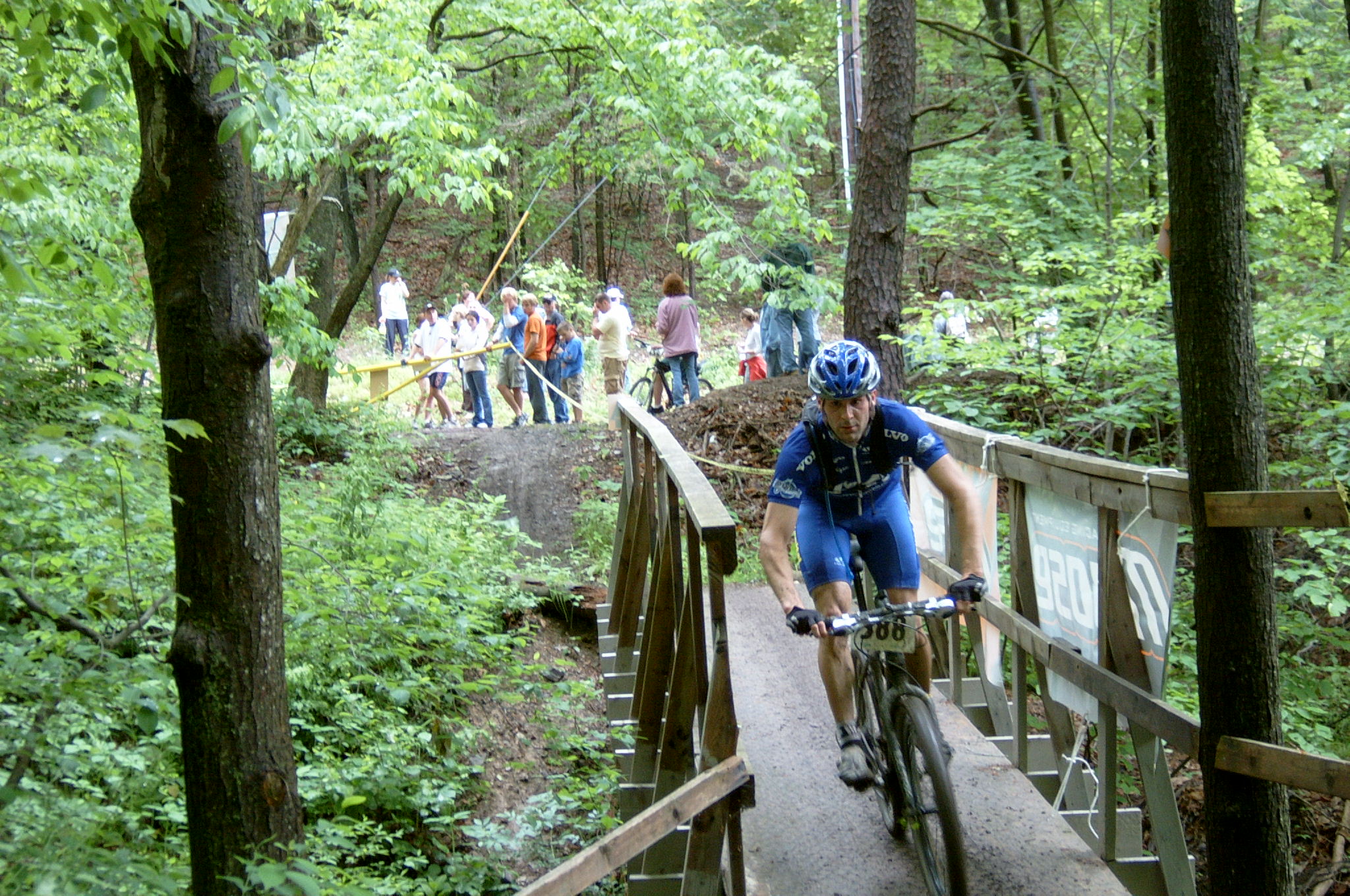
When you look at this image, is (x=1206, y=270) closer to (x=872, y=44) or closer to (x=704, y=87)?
(x=872, y=44)

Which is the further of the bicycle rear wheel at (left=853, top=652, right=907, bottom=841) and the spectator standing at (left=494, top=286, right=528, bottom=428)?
the spectator standing at (left=494, top=286, right=528, bottom=428)

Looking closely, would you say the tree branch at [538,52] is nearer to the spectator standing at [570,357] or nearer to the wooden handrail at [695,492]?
the spectator standing at [570,357]

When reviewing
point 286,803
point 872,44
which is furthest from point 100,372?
point 872,44

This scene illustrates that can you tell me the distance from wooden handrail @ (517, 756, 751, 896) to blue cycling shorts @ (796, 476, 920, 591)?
3.21ft

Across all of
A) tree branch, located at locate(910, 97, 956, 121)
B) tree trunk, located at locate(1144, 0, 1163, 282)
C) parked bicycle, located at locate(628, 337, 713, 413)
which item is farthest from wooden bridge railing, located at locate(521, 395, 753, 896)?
parked bicycle, located at locate(628, 337, 713, 413)

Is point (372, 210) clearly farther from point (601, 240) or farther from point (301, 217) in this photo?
point (301, 217)

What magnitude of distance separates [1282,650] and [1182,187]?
5.55 meters

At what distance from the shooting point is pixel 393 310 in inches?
821

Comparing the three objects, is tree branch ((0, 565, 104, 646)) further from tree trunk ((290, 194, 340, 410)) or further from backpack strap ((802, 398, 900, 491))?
tree trunk ((290, 194, 340, 410))

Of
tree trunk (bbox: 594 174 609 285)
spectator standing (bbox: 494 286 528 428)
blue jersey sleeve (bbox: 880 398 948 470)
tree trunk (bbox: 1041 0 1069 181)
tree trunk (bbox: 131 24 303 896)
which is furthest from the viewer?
tree trunk (bbox: 594 174 609 285)

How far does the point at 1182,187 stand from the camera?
139 inches

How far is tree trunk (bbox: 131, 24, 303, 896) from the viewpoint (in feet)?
10.7

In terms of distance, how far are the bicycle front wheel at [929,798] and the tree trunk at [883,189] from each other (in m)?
5.60

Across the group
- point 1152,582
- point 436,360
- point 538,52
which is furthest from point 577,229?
point 1152,582
